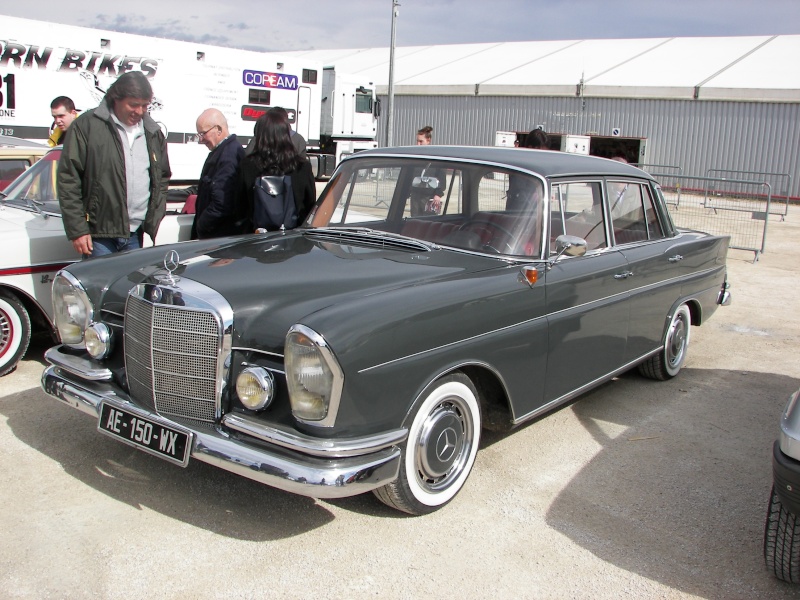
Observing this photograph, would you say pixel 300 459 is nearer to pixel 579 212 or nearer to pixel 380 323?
pixel 380 323

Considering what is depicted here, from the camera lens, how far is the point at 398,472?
3223 millimetres

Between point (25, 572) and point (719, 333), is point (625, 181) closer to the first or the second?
point (719, 333)

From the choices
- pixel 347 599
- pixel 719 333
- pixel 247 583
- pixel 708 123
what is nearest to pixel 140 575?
pixel 247 583

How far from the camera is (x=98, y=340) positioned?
143 inches

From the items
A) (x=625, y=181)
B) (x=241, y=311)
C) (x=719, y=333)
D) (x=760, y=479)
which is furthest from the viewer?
(x=719, y=333)

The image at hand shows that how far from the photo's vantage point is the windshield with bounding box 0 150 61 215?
5.62 meters

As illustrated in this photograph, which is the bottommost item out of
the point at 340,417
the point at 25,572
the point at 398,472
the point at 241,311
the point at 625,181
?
the point at 25,572

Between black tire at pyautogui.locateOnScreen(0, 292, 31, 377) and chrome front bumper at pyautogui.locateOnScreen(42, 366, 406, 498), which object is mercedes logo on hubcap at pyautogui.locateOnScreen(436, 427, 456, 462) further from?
black tire at pyautogui.locateOnScreen(0, 292, 31, 377)

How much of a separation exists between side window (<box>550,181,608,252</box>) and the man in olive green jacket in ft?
8.85

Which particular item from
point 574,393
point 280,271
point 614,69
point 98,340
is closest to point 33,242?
point 98,340

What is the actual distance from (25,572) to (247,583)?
0.86 meters

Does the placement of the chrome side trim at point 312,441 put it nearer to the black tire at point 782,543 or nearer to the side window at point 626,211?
the black tire at point 782,543

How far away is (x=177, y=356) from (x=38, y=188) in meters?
3.30

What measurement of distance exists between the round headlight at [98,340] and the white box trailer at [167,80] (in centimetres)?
1119
